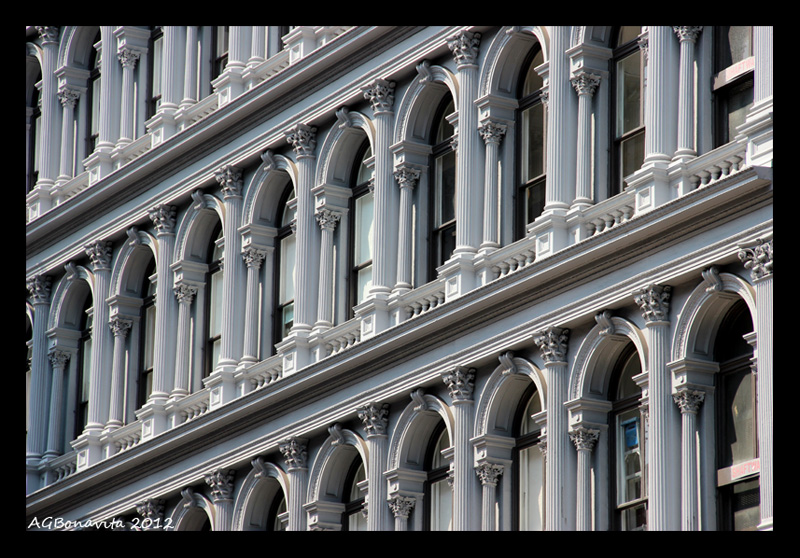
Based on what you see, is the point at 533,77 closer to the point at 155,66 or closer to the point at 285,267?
the point at 285,267

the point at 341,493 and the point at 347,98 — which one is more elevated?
the point at 347,98

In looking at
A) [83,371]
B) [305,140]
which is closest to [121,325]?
[83,371]

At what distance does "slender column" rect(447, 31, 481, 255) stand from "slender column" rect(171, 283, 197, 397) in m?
7.53

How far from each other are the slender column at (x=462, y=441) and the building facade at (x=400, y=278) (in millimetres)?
42

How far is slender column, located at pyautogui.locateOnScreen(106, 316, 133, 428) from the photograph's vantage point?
35.2m

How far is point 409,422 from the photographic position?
28.1 m

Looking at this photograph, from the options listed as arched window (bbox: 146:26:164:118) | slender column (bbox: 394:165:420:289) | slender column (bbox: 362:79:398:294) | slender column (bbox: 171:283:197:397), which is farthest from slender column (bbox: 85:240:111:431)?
slender column (bbox: 394:165:420:289)

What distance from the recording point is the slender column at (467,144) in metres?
27.7

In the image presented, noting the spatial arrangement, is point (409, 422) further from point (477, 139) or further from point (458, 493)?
point (477, 139)

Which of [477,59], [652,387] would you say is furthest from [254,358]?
[652,387]

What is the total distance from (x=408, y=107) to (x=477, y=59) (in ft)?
5.39

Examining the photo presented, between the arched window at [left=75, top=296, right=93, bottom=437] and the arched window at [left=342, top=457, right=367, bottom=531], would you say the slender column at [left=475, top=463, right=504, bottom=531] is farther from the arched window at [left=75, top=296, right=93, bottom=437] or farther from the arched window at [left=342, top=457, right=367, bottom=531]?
the arched window at [left=75, top=296, right=93, bottom=437]

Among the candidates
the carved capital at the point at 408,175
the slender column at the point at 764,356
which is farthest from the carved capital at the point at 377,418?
the slender column at the point at 764,356
